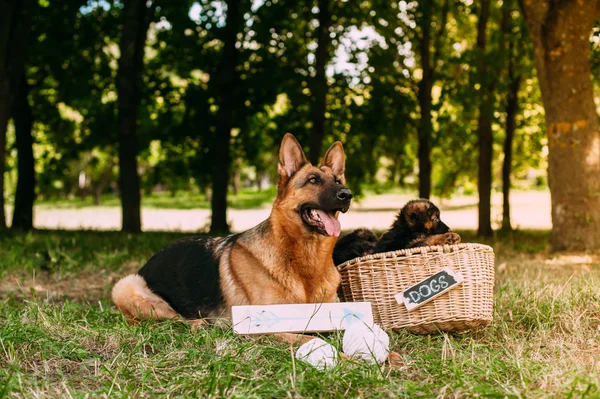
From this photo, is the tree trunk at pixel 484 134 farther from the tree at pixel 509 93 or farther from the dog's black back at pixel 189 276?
the dog's black back at pixel 189 276

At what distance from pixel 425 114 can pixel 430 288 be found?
10.9 m

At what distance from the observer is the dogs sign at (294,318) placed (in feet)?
13.6

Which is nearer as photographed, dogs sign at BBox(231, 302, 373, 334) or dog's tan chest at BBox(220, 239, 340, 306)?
dogs sign at BBox(231, 302, 373, 334)

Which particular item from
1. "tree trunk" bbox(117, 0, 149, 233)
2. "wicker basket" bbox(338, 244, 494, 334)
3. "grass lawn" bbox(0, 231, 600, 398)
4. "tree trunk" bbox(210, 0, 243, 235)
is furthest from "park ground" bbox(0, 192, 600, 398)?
"tree trunk" bbox(210, 0, 243, 235)

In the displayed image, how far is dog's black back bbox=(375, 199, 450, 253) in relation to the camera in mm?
5262

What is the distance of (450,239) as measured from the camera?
4.88 m

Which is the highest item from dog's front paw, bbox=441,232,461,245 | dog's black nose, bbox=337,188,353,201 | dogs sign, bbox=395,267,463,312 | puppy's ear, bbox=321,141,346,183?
puppy's ear, bbox=321,141,346,183

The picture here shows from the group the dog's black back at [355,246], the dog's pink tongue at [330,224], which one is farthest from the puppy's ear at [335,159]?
the dog's black back at [355,246]

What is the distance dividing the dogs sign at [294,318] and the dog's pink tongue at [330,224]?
1.65ft

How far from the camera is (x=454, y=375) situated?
10.6 feet

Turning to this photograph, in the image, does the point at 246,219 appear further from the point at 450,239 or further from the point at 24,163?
the point at 450,239

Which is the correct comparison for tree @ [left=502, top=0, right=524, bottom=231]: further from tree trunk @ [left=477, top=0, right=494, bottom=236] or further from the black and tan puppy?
the black and tan puppy

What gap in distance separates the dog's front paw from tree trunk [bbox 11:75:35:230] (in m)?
12.8

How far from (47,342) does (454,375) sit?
94.2 inches
